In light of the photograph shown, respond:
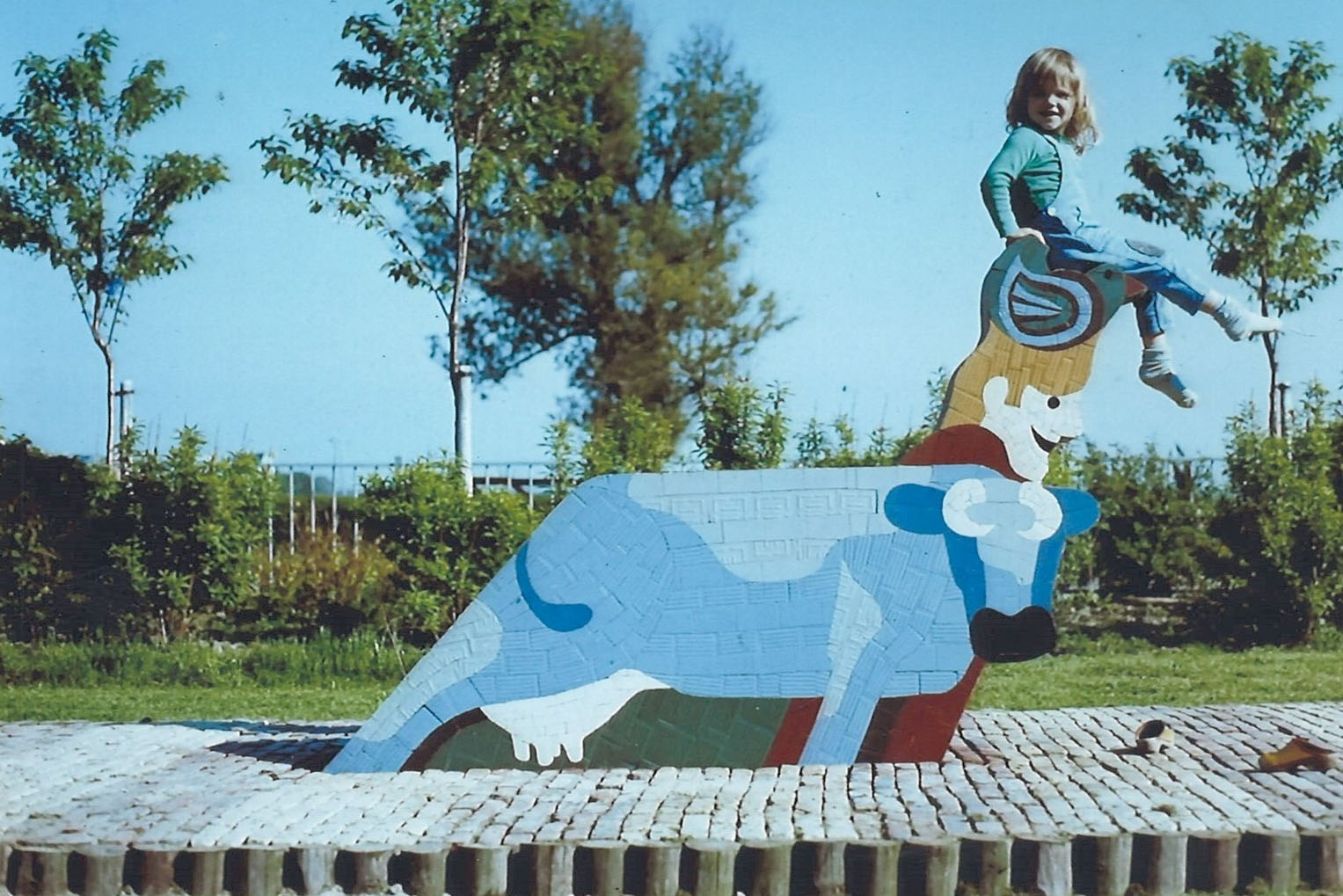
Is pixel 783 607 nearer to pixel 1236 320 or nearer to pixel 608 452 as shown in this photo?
pixel 1236 320

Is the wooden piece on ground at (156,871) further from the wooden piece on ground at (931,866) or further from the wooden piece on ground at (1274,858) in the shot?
the wooden piece on ground at (1274,858)

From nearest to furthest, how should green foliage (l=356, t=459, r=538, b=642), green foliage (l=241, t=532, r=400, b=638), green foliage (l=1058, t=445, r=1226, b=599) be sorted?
green foliage (l=356, t=459, r=538, b=642) → green foliage (l=241, t=532, r=400, b=638) → green foliage (l=1058, t=445, r=1226, b=599)

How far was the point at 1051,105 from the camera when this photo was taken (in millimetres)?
7785

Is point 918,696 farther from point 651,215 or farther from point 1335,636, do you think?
point 651,215

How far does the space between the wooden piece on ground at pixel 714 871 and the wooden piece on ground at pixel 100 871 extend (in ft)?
7.04

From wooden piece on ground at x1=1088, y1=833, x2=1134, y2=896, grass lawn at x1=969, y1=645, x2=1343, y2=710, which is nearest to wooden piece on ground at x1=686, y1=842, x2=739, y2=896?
wooden piece on ground at x1=1088, y1=833, x2=1134, y2=896

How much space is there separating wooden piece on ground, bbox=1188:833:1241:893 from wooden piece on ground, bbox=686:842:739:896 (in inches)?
66.6

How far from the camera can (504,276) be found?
23484 mm

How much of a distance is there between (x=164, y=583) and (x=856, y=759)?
758 cm

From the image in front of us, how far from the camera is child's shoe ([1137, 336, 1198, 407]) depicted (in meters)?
7.75

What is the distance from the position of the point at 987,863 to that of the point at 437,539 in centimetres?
773

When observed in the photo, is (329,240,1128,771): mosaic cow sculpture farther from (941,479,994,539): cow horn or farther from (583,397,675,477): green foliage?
(583,397,675,477): green foliage

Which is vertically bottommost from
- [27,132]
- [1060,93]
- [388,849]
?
[388,849]

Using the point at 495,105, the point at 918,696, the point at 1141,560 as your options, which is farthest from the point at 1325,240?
the point at 918,696
